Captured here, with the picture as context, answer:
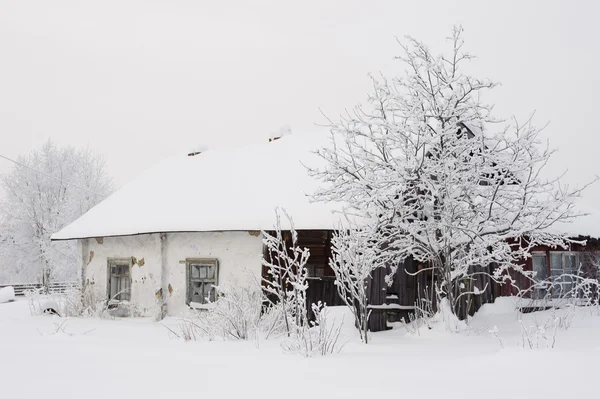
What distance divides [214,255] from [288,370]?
7024 mm

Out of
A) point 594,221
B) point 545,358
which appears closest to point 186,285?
point 545,358

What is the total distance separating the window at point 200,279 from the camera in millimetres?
11788

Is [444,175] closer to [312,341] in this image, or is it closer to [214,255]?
[312,341]

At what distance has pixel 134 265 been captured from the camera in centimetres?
1292

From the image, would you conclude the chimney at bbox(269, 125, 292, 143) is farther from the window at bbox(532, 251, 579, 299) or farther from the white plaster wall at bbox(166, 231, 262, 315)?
the window at bbox(532, 251, 579, 299)

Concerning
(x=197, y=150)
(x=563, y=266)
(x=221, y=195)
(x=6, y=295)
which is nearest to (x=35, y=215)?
(x=6, y=295)

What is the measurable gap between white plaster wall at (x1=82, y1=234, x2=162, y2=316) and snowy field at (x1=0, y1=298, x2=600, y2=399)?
5093 mm

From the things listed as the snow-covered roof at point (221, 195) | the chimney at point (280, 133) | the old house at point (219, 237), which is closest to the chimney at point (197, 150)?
the snow-covered roof at point (221, 195)

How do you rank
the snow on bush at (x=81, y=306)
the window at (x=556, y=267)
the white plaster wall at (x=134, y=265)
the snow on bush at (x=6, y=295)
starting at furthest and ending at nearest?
the snow on bush at (x=6, y=295) < the window at (x=556, y=267) < the snow on bush at (x=81, y=306) < the white plaster wall at (x=134, y=265)

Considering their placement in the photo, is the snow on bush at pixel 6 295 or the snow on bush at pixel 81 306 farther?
the snow on bush at pixel 6 295

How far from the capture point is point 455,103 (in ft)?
25.3

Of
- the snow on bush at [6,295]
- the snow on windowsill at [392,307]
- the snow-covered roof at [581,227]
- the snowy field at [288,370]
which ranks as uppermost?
the snow-covered roof at [581,227]

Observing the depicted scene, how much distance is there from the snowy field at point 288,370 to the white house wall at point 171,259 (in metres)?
4.08

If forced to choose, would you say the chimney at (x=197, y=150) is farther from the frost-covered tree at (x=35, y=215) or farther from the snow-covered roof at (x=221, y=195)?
the frost-covered tree at (x=35, y=215)
